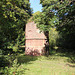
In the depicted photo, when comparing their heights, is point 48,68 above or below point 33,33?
below

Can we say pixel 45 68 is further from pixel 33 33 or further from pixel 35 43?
pixel 33 33

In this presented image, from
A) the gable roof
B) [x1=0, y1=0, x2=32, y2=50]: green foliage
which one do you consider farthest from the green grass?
the gable roof

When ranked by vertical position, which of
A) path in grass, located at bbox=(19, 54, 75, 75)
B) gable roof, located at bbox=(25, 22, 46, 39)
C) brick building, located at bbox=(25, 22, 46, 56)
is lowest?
path in grass, located at bbox=(19, 54, 75, 75)

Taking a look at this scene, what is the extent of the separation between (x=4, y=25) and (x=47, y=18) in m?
3.67

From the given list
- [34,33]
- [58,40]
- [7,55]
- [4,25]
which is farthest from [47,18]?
[58,40]

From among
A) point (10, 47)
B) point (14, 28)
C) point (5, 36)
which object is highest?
point (14, 28)

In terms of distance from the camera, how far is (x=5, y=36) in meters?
6.78

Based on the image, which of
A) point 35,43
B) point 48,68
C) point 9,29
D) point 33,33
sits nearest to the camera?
point 9,29

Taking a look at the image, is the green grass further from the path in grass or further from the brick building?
the brick building

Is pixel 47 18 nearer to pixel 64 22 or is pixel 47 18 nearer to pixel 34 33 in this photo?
pixel 64 22

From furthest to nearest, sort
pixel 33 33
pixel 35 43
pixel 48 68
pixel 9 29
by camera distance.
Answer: pixel 33 33 < pixel 35 43 < pixel 48 68 < pixel 9 29

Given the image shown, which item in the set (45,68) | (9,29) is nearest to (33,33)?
(45,68)

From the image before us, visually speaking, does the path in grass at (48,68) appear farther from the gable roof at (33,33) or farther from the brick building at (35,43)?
the gable roof at (33,33)

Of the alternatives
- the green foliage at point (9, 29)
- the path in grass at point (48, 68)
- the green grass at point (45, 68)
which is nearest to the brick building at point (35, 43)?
the green grass at point (45, 68)
